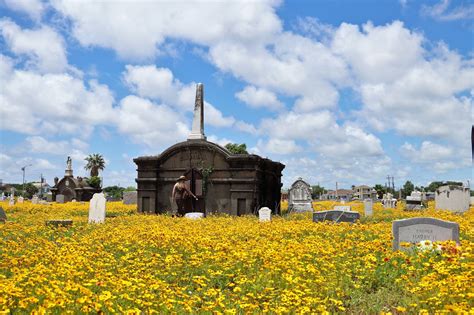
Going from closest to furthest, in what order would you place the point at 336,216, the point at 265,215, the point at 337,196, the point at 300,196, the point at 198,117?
the point at 336,216 < the point at 265,215 < the point at 198,117 < the point at 300,196 < the point at 337,196

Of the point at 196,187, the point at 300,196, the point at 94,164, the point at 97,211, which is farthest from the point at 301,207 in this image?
the point at 94,164

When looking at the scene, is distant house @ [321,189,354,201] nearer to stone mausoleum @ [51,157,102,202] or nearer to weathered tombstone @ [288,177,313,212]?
stone mausoleum @ [51,157,102,202]

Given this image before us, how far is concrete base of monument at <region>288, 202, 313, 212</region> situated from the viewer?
1159 inches

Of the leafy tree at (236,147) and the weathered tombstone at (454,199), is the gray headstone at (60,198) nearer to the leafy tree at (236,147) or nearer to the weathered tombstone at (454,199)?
the leafy tree at (236,147)

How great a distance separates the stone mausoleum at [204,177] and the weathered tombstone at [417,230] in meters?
12.9

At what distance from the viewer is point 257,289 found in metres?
7.32

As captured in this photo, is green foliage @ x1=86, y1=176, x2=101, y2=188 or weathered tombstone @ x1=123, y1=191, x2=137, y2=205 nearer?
weathered tombstone @ x1=123, y1=191, x2=137, y2=205

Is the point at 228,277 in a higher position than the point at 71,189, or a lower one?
lower

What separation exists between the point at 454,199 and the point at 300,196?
9.85m

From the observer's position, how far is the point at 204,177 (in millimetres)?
24656

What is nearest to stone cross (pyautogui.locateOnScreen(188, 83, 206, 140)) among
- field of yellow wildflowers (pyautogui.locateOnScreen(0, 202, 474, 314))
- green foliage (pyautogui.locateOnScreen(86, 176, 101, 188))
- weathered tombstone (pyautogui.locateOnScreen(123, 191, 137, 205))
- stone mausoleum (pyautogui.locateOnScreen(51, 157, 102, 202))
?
field of yellow wildflowers (pyautogui.locateOnScreen(0, 202, 474, 314))

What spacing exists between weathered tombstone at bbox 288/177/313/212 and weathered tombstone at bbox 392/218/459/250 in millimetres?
18466

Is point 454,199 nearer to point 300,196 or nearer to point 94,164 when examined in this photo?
point 300,196

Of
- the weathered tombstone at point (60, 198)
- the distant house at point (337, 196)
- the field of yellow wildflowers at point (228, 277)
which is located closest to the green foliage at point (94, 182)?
the weathered tombstone at point (60, 198)
